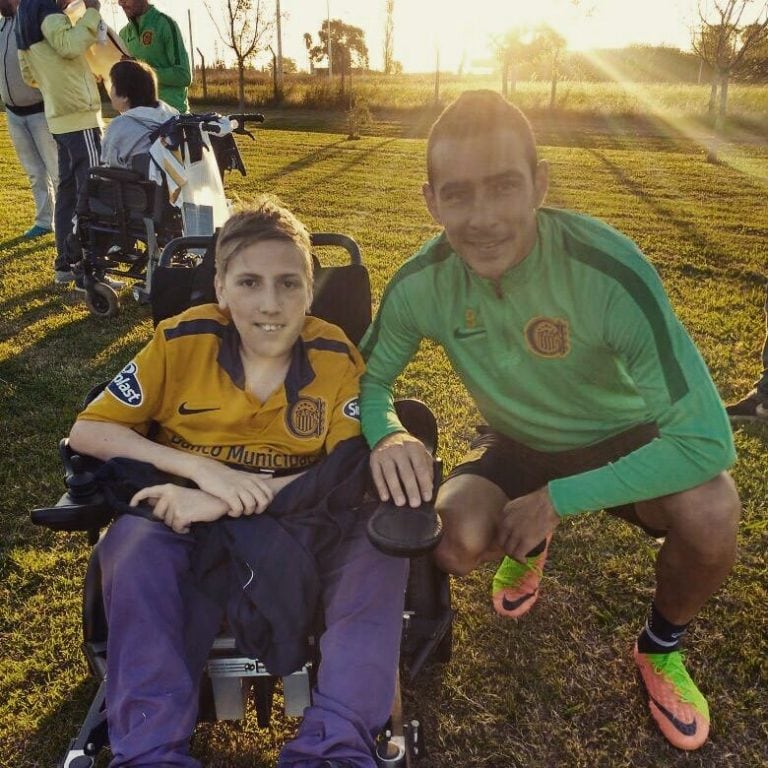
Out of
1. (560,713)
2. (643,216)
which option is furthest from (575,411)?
(643,216)

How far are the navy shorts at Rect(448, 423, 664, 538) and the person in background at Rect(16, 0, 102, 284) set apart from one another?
3879 millimetres

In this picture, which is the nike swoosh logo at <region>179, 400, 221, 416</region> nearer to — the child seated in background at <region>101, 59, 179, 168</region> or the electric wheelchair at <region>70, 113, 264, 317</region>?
the electric wheelchair at <region>70, 113, 264, 317</region>

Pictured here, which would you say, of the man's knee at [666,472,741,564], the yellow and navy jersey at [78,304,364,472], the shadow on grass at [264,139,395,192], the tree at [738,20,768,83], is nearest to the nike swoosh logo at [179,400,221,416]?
the yellow and navy jersey at [78,304,364,472]

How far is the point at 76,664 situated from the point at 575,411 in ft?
5.57

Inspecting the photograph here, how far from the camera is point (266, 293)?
1.96m

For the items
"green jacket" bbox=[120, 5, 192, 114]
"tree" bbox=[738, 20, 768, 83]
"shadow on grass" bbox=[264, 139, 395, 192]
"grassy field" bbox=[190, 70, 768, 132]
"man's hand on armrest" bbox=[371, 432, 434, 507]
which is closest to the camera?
"man's hand on armrest" bbox=[371, 432, 434, 507]

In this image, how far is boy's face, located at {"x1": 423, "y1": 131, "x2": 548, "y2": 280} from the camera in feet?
5.91

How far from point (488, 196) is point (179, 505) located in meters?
1.09

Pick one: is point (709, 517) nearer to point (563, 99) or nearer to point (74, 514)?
point (74, 514)

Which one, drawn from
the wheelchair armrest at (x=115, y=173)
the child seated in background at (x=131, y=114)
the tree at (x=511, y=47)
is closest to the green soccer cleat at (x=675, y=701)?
the wheelchair armrest at (x=115, y=173)

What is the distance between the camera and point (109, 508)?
171 centimetres

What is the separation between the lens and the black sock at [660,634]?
204 cm

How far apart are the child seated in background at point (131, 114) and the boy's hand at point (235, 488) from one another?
3483mm

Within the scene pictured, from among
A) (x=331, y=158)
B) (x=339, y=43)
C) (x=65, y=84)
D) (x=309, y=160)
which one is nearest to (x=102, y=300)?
(x=65, y=84)
